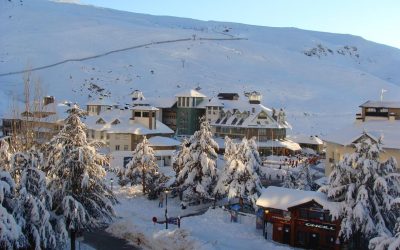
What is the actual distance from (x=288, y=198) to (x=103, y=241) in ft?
41.2

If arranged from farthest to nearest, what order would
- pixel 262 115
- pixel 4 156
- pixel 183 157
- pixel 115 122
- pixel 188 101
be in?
pixel 188 101, pixel 262 115, pixel 115 122, pixel 183 157, pixel 4 156

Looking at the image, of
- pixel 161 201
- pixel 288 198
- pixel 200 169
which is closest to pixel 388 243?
pixel 288 198

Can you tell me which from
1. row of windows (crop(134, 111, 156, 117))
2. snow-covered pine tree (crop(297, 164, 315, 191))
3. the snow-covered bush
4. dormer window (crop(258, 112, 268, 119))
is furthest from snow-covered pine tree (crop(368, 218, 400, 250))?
dormer window (crop(258, 112, 268, 119))

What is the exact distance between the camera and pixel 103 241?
3403cm

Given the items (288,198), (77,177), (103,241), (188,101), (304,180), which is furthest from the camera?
(188,101)

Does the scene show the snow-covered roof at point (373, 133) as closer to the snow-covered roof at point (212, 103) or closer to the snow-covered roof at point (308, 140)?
the snow-covered roof at point (308, 140)

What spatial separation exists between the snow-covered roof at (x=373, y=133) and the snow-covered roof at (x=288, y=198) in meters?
10.1

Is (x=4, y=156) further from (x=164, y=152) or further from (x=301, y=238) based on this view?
(x=164, y=152)

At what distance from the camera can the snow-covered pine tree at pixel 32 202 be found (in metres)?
21.3

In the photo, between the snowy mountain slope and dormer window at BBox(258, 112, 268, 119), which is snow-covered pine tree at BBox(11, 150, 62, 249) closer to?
dormer window at BBox(258, 112, 268, 119)

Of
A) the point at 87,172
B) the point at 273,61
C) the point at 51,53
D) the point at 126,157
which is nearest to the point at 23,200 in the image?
the point at 87,172

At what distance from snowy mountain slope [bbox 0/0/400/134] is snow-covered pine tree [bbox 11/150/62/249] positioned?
273 feet

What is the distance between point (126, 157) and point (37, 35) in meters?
114

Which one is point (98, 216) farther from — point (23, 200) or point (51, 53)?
point (51, 53)
